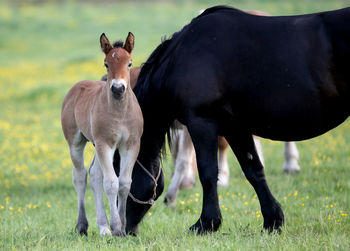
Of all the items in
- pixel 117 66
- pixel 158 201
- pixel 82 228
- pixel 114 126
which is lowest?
pixel 158 201

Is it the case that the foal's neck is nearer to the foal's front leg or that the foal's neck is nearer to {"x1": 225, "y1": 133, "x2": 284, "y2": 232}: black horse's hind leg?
the foal's front leg

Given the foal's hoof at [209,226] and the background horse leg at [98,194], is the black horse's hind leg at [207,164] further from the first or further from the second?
the background horse leg at [98,194]

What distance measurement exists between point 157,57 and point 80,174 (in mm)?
1396

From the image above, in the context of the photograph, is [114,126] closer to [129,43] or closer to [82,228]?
[129,43]

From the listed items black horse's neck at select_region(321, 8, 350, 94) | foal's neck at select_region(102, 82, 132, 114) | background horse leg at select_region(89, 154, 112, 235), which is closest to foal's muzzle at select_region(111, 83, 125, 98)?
foal's neck at select_region(102, 82, 132, 114)

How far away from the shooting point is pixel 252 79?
4520 millimetres

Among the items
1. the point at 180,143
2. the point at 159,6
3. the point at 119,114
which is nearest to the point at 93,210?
the point at 180,143

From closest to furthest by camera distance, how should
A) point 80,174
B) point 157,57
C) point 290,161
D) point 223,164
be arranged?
point 157,57
point 80,174
point 223,164
point 290,161

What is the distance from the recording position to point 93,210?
6.98 metres

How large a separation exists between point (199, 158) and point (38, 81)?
59.5ft

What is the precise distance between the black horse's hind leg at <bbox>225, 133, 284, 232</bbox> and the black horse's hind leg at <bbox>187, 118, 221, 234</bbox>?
0.41 metres

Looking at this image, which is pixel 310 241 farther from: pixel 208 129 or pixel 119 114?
pixel 119 114

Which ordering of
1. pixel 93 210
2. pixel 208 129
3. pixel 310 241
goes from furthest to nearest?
pixel 93 210 < pixel 208 129 < pixel 310 241

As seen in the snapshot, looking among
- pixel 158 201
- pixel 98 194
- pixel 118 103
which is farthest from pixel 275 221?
pixel 158 201
